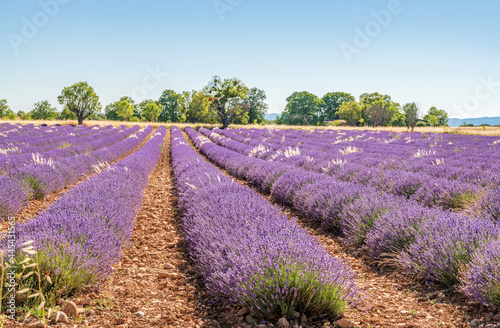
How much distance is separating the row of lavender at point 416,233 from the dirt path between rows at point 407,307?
113 mm

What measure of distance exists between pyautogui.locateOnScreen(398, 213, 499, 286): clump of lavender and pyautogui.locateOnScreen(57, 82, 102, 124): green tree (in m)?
48.3

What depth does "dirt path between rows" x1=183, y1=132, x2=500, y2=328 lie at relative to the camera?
216cm

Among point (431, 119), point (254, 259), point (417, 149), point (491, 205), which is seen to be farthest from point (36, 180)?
point (431, 119)

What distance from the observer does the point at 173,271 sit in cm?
329

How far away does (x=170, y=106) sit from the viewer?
3381 inches

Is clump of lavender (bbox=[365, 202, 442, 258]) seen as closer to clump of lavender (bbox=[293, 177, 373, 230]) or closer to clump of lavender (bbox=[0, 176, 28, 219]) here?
clump of lavender (bbox=[293, 177, 373, 230])

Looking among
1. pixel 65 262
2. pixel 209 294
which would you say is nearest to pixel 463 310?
pixel 209 294

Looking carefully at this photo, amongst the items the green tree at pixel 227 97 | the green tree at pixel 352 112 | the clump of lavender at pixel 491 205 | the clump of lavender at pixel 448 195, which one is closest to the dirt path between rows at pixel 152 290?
the clump of lavender at pixel 491 205

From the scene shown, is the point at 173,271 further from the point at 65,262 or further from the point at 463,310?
the point at 463,310

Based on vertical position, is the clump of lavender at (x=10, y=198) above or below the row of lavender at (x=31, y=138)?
below

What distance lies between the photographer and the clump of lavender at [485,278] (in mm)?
2117

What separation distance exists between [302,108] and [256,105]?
13873 millimetres

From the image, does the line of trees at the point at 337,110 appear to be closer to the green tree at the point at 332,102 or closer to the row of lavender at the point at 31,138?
the green tree at the point at 332,102

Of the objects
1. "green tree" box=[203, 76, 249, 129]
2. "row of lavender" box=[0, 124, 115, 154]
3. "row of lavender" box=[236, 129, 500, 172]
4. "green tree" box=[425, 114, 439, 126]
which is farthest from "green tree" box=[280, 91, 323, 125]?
"row of lavender" box=[0, 124, 115, 154]
